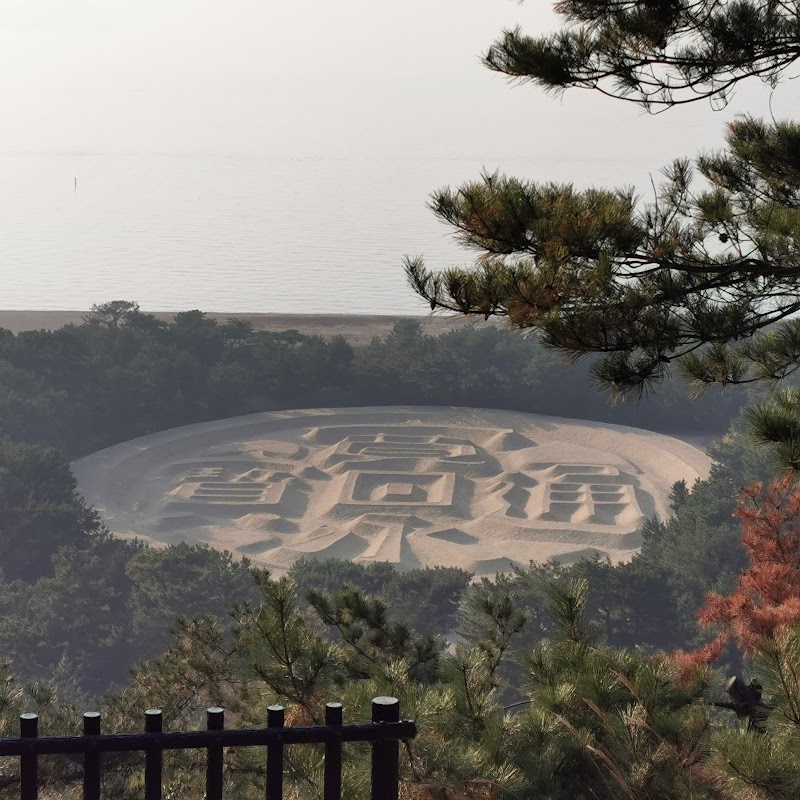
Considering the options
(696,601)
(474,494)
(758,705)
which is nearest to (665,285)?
(758,705)

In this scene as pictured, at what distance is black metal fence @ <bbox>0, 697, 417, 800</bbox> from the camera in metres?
2.51

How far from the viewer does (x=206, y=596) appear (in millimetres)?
16578

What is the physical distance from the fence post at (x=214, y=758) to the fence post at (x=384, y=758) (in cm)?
37

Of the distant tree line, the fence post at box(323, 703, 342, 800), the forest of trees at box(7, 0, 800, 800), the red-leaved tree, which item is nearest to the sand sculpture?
the distant tree line

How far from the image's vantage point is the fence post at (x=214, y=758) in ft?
8.34

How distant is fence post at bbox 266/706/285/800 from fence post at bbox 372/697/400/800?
0.22m

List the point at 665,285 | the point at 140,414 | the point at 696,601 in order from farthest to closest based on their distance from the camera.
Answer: the point at 140,414, the point at 696,601, the point at 665,285

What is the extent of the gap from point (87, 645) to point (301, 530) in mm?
5552

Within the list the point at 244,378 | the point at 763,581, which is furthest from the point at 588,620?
the point at 244,378

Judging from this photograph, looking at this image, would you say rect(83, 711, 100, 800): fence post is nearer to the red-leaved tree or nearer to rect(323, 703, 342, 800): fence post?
rect(323, 703, 342, 800): fence post

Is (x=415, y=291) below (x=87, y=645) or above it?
above

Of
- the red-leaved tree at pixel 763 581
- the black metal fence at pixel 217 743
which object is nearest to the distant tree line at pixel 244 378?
the red-leaved tree at pixel 763 581

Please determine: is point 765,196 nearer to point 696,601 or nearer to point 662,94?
point 662,94

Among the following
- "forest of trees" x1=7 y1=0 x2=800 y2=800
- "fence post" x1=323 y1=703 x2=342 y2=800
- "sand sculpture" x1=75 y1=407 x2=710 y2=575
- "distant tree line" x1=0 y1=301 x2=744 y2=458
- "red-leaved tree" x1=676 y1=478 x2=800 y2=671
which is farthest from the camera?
"distant tree line" x1=0 y1=301 x2=744 y2=458
